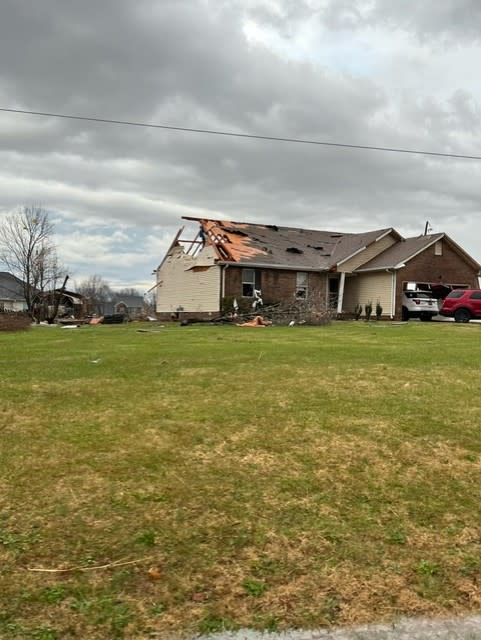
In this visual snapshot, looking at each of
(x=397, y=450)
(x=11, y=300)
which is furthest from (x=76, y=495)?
(x=11, y=300)

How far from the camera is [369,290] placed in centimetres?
3064

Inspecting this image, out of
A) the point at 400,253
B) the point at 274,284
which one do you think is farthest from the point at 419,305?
the point at 274,284

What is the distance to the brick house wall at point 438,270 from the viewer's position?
95.1 ft

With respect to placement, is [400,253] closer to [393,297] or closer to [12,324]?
[393,297]

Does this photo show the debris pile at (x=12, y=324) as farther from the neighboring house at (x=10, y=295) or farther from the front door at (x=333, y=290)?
the neighboring house at (x=10, y=295)

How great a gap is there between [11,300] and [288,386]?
59.8m

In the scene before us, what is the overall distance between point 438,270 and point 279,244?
9.08m

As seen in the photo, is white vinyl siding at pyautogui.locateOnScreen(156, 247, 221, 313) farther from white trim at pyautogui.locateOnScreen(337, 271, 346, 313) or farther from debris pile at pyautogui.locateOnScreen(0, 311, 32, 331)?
debris pile at pyautogui.locateOnScreen(0, 311, 32, 331)

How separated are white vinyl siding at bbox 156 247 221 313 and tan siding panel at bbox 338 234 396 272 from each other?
7.46 metres

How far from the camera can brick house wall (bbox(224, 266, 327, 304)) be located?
27.6 m

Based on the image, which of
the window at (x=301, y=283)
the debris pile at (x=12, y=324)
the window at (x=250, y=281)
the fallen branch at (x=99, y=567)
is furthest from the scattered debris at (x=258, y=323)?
the fallen branch at (x=99, y=567)

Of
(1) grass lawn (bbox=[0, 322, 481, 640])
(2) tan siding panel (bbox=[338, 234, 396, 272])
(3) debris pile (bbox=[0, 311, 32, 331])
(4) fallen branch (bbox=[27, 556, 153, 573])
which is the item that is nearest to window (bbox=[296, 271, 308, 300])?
(2) tan siding panel (bbox=[338, 234, 396, 272])

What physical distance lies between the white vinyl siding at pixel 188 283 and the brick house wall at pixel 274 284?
2.22 feet

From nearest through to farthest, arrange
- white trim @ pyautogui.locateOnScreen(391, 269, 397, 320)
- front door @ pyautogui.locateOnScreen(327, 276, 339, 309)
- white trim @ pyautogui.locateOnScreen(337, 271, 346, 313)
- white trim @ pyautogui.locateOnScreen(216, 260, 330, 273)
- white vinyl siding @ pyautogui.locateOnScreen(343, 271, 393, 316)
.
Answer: white trim @ pyautogui.locateOnScreen(216, 260, 330, 273)
white trim @ pyautogui.locateOnScreen(391, 269, 397, 320)
white vinyl siding @ pyautogui.locateOnScreen(343, 271, 393, 316)
white trim @ pyautogui.locateOnScreen(337, 271, 346, 313)
front door @ pyautogui.locateOnScreen(327, 276, 339, 309)
